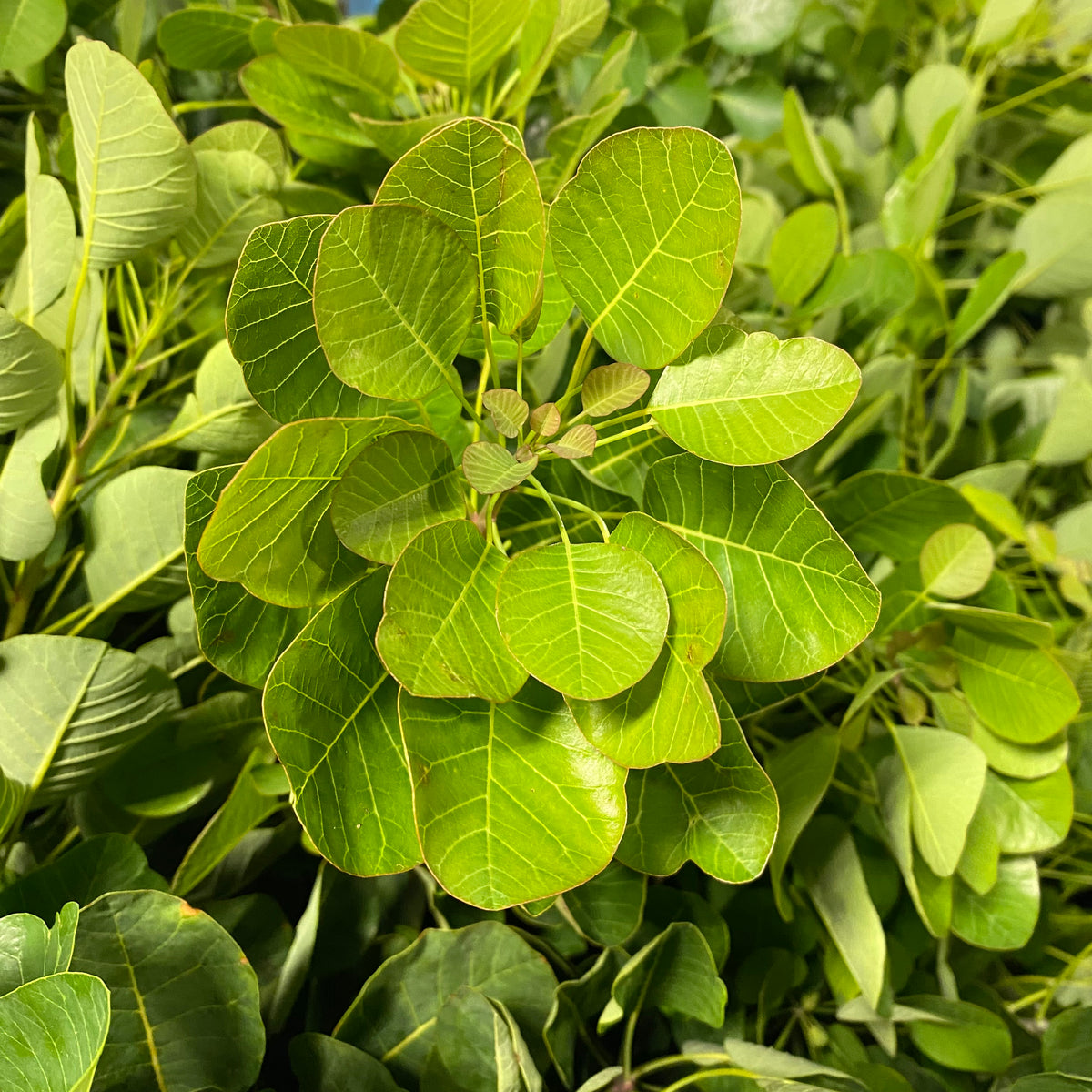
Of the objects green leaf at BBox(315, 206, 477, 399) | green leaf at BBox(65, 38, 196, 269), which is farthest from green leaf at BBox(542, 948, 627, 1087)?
green leaf at BBox(65, 38, 196, 269)

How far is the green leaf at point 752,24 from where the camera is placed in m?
0.75

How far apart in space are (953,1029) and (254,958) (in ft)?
1.39

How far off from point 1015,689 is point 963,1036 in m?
0.22

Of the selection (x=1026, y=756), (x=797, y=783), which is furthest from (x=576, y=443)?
(x=1026, y=756)

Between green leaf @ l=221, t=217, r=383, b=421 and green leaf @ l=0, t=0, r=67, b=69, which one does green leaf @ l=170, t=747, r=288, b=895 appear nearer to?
green leaf @ l=221, t=217, r=383, b=421

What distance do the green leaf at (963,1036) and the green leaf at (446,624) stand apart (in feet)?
1.35

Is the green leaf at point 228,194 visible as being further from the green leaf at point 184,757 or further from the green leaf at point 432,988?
the green leaf at point 432,988

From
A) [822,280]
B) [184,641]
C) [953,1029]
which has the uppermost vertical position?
Answer: [822,280]

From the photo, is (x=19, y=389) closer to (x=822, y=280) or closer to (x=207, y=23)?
(x=207, y=23)

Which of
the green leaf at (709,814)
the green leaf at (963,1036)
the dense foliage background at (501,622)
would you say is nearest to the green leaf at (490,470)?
the dense foliage background at (501,622)

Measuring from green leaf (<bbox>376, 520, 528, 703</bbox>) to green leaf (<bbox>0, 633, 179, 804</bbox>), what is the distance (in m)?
0.17

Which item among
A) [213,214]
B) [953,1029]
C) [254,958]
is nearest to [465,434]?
[213,214]

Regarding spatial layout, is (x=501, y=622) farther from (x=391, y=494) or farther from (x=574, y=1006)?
(x=574, y=1006)

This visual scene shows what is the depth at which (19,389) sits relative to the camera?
0.40 meters
